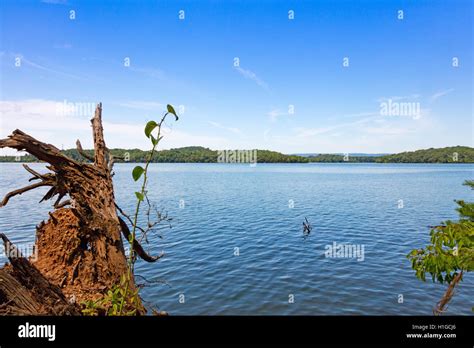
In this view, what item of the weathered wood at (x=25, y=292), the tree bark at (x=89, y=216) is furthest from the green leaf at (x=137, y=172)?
the tree bark at (x=89, y=216)

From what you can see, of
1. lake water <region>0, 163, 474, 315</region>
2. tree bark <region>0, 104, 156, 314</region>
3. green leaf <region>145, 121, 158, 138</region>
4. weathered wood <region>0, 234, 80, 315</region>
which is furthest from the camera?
lake water <region>0, 163, 474, 315</region>

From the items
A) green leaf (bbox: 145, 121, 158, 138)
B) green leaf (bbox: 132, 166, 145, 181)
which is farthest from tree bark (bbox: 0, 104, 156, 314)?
green leaf (bbox: 145, 121, 158, 138)

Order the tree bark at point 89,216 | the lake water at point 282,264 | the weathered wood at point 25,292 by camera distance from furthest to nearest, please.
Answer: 1. the lake water at point 282,264
2. the tree bark at point 89,216
3. the weathered wood at point 25,292

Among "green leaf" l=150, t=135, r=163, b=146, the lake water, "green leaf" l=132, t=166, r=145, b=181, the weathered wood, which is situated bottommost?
the lake water

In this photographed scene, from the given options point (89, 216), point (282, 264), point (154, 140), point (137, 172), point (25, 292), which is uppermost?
point (154, 140)

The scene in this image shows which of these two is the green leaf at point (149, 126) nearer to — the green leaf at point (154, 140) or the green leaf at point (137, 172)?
the green leaf at point (154, 140)

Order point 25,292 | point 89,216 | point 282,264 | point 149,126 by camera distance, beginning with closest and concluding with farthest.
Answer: point 149,126 → point 25,292 → point 89,216 → point 282,264

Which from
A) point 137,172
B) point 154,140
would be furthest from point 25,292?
point 154,140

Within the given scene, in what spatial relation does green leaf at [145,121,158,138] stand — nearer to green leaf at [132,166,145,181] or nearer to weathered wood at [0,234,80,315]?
green leaf at [132,166,145,181]

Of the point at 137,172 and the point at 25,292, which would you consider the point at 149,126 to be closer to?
the point at 137,172

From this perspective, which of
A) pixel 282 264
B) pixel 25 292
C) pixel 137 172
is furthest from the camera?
pixel 282 264
